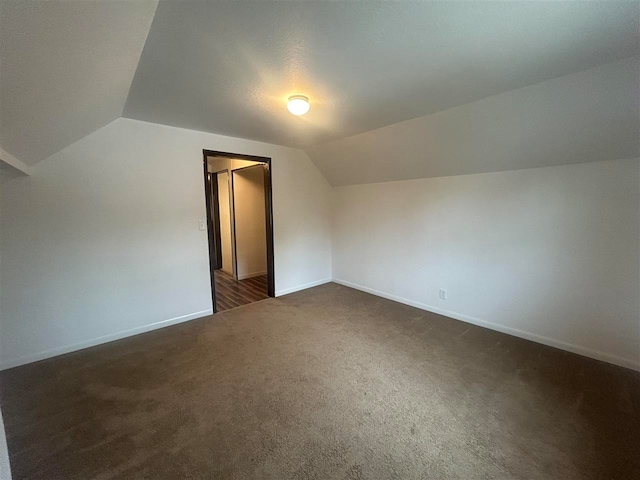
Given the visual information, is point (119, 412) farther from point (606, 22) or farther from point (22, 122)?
point (606, 22)

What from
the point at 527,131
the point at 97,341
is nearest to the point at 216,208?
the point at 97,341

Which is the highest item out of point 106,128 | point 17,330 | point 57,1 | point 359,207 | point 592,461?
point 106,128

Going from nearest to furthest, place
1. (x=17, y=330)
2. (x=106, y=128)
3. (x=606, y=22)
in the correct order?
1. (x=606, y=22)
2. (x=17, y=330)
3. (x=106, y=128)

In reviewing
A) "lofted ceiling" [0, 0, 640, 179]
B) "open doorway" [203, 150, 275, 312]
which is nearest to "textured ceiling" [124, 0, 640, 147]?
"lofted ceiling" [0, 0, 640, 179]

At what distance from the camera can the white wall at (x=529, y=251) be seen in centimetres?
222

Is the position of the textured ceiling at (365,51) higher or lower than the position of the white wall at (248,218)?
higher

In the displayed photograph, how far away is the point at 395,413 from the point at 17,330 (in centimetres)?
326

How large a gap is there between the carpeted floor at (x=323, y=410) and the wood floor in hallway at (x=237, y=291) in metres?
1.03

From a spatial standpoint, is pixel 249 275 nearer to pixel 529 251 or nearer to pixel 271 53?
pixel 271 53

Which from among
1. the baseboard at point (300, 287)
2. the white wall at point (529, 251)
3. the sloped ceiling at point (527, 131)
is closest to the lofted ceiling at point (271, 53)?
the sloped ceiling at point (527, 131)

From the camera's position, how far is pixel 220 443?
1538 millimetres

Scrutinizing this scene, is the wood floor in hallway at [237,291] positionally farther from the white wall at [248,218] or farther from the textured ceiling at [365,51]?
the textured ceiling at [365,51]

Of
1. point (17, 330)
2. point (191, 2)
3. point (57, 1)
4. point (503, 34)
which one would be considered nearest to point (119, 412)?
point (17, 330)

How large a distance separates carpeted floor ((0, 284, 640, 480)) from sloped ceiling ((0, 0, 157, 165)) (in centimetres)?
182
